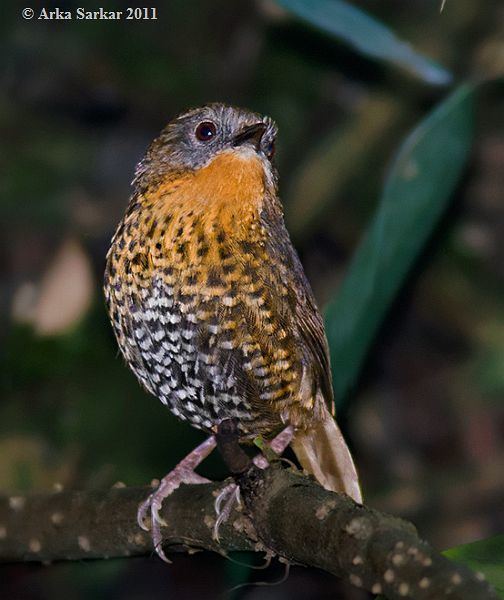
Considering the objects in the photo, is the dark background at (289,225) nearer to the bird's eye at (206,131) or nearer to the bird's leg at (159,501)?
the bird's leg at (159,501)

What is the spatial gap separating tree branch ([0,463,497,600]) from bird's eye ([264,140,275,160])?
102 centimetres

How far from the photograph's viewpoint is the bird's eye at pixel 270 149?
10.5ft

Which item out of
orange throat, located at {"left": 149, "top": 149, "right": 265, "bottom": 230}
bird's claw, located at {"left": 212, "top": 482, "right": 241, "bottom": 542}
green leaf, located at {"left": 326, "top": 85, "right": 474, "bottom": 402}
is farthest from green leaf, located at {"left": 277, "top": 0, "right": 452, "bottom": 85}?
bird's claw, located at {"left": 212, "top": 482, "right": 241, "bottom": 542}

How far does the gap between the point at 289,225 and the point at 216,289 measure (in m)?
1.67

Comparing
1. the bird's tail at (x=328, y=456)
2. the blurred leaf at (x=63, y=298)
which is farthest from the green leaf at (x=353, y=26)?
the blurred leaf at (x=63, y=298)

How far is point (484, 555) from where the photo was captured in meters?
2.02

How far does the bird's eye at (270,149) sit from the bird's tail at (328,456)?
0.81m

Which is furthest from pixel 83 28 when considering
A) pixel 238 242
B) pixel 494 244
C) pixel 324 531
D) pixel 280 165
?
pixel 324 531

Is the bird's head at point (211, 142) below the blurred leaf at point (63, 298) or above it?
above

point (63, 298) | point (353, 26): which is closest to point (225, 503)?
point (353, 26)

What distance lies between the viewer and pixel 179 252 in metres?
3.03

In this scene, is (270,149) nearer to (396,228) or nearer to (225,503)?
(396,228)

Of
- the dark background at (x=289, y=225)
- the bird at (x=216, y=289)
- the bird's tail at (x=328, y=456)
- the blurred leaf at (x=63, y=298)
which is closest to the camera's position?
the bird at (x=216, y=289)

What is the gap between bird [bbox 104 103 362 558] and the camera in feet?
9.92
